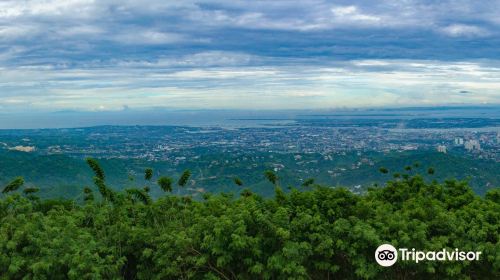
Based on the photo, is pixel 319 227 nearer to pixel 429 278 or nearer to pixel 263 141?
pixel 429 278

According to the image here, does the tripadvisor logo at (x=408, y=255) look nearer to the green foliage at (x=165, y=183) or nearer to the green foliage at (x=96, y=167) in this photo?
the green foliage at (x=165, y=183)

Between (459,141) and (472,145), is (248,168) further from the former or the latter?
(459,141)

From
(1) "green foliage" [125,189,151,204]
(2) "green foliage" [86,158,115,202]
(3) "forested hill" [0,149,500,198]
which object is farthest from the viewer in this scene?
(3) "forested hill" [0,149,500,198]

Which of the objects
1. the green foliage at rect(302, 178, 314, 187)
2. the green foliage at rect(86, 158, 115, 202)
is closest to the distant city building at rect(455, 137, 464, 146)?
the green foliage at rect(302, 178, 314, 187)

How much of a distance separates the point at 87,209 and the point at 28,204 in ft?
3.91

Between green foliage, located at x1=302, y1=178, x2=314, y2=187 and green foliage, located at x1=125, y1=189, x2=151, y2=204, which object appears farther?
green foliage, located at x1=302, y1=178, x2=314, y2=187

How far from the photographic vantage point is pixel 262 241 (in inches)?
287

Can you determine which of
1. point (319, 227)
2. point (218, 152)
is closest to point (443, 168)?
point (218, 152)

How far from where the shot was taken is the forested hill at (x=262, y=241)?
7035 mm

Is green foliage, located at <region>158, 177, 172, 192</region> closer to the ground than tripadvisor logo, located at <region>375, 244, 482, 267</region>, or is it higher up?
higher up

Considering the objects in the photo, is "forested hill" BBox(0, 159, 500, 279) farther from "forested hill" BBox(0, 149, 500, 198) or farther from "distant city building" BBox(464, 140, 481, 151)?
"distant city building" BBox(464, 140, 481, 151)

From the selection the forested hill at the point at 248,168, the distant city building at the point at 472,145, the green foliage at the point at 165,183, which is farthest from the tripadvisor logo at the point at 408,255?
the distant city building at the point at 472,145

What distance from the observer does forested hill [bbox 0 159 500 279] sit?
7.04m

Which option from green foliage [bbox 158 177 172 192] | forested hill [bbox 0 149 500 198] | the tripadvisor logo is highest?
green foliage [bbox 158 177 172 192]
